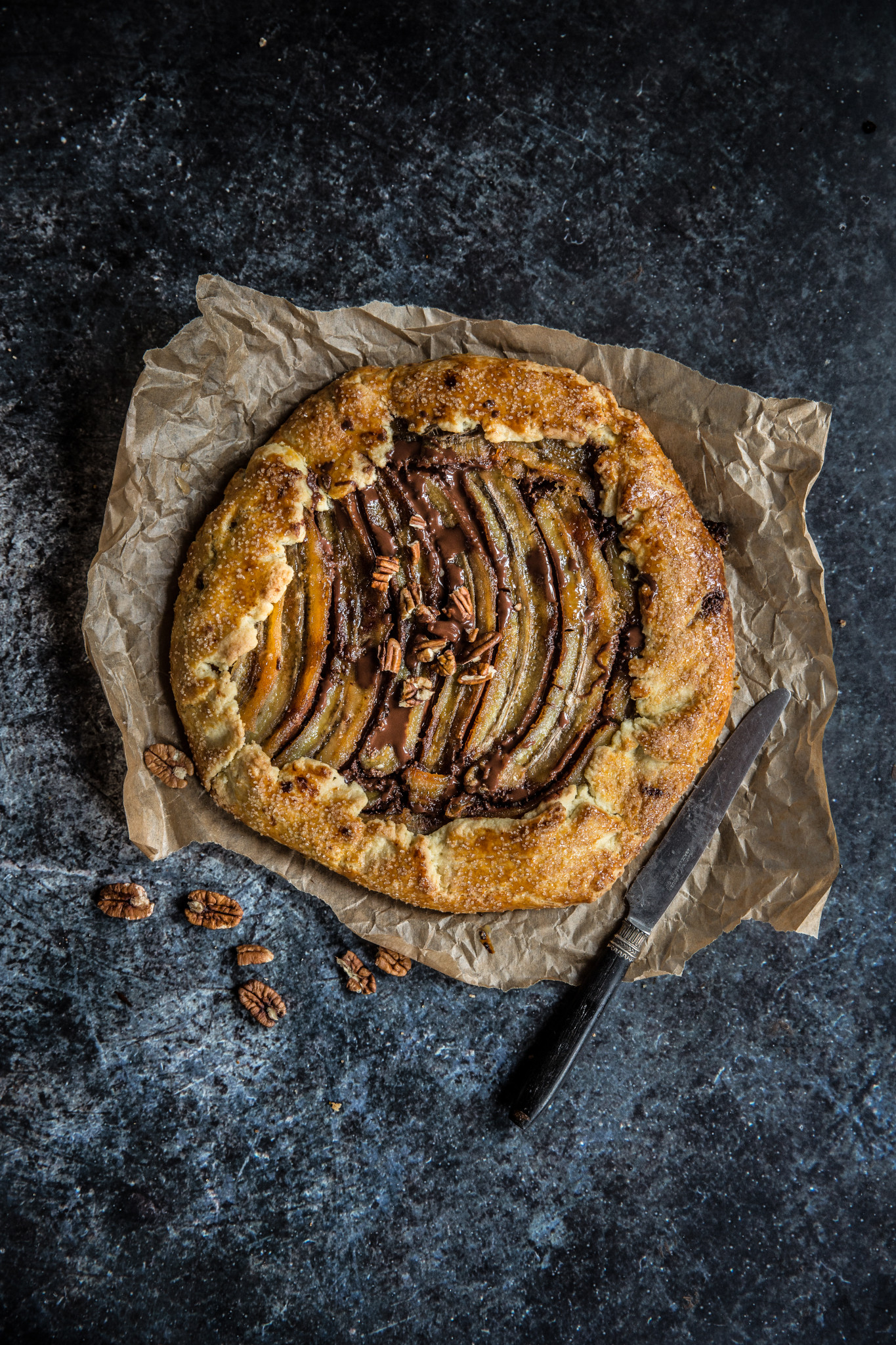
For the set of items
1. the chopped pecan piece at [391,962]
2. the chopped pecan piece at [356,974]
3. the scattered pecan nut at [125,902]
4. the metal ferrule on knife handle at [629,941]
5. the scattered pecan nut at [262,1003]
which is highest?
the metal ferrule on knife handle at [629,941]

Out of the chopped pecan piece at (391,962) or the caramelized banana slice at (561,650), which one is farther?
the chopped pecan piece at (391,962)

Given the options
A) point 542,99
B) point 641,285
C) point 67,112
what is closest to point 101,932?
point 67,112

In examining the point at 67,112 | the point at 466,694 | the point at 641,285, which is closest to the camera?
the point at 466,694

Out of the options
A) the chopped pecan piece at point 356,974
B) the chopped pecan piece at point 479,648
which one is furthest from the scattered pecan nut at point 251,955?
the chopped pecan piece at point 479,648

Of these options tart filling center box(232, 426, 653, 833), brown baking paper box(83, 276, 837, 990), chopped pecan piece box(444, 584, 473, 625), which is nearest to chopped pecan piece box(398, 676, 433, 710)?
tart filling center box(232, 426, 653, 833)

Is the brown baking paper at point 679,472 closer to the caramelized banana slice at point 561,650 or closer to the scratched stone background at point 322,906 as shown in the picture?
the scratched stone background at point 322,906

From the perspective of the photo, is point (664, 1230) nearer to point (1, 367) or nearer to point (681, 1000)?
point (681, 1000)
